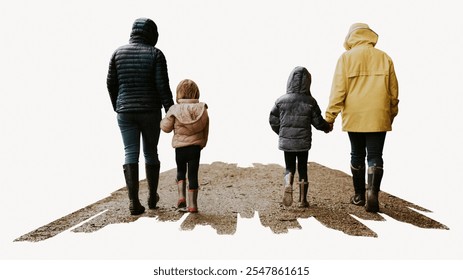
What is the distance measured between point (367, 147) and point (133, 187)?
122 inches

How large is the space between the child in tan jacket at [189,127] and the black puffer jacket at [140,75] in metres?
0.21

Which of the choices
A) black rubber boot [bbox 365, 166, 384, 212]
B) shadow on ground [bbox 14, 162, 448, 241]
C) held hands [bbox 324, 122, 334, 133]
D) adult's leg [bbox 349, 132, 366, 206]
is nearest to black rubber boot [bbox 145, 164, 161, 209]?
shadow on ground [bbox 14, 162, 448, 241]

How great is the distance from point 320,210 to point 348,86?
1.68 metres

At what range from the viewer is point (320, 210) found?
561 centimetres

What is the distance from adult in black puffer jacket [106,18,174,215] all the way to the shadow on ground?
0.59 metres

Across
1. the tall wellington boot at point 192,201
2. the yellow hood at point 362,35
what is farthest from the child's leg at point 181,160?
the yellow hood at point 362,35

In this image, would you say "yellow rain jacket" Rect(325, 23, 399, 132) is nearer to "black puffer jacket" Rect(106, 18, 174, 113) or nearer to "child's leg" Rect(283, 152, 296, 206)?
"child's leg" Rect(283, 152, 296, 206)

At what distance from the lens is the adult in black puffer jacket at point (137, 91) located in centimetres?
550

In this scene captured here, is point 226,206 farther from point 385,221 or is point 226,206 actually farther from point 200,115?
point 385,221

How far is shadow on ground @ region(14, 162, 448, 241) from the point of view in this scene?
484 centimetres

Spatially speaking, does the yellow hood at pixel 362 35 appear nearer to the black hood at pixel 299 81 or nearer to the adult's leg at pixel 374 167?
the black hood at pixel 299 81

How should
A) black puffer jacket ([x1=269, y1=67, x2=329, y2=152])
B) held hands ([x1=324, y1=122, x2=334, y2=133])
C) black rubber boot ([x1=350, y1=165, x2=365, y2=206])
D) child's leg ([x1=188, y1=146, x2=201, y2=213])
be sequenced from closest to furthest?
child's leg ([x1=188, y1=146, x2=201, y2=213]) → black puffer jacket ([x1=269, y1=67, x2=329, y2=152]) → held hands ([x1=324, y1=122, x2=334, y2=133]) → black rubber boot ([x1=350, y1=165, x2=365, y2=206])

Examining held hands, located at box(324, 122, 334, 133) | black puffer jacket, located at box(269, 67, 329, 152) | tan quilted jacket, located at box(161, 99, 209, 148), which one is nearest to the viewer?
tan quilted jacket, located at box(161, 99, 209, 148)

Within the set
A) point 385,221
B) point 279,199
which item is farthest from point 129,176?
point 385,221
